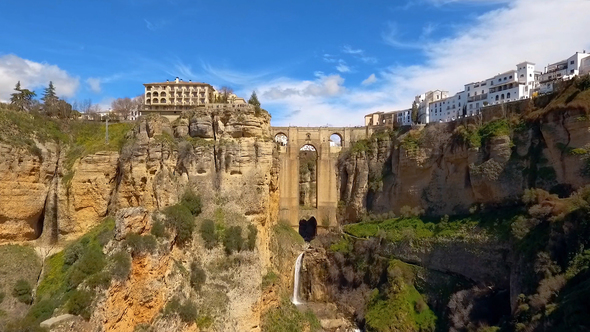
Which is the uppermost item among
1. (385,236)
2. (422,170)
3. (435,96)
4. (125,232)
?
(435,96)

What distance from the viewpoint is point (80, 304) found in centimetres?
1652

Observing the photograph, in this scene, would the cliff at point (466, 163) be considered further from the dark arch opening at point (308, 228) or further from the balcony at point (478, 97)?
the balcony at point (478, 97)

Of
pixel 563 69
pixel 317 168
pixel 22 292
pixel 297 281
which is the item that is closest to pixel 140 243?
pixel 22 292

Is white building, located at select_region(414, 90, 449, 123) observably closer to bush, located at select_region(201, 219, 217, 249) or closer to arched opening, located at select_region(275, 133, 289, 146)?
arched opening, located at select_region(275, 133, 289, 146)

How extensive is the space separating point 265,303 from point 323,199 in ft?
53.2

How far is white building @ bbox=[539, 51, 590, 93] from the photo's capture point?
38688 mm

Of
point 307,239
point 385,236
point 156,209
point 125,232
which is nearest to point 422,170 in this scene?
point 385,236

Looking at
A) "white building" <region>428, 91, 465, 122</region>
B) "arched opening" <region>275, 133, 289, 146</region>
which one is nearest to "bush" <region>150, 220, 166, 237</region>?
"arched opening" <region>275, 133, 289, 146</region>

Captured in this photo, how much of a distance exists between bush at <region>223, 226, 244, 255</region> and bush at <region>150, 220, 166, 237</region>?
3709 millimetres

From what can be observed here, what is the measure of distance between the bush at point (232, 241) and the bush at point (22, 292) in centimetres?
907

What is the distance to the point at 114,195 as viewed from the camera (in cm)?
2473

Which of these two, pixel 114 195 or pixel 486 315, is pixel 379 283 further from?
pixel 114 195

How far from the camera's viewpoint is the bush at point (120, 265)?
17864 millimetres

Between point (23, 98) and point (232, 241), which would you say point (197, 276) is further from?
point (23, 98)
